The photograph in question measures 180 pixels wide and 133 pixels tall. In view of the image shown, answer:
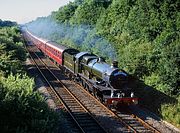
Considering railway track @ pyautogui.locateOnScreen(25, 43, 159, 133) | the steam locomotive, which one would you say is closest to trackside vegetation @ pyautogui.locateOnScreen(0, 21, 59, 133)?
railway track @ pyautogui.locateOnScreen(25, 43, 159, 133)

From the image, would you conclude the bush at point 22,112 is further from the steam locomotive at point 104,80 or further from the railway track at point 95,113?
the steam locomotive at point 104,80

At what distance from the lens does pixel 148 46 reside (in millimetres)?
30984

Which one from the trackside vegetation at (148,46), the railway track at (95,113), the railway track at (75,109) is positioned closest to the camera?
the railway track at (75,109)

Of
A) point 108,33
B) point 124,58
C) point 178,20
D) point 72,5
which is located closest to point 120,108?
point 124,58

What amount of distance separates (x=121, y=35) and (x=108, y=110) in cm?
1639

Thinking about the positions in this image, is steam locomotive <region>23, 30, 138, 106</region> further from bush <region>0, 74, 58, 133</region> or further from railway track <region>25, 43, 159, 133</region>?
bush <region>0, 74, 58, 133</region>

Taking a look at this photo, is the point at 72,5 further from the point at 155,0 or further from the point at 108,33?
the point at 155,0

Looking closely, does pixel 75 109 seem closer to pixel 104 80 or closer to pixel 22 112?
pixel 104 80

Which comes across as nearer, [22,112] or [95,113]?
[22,112]

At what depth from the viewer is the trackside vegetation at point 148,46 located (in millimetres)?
24484

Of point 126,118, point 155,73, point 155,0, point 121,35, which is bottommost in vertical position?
point 126,118

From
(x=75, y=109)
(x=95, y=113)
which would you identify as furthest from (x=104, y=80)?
(x=75, y=109)

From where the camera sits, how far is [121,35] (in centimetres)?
3819

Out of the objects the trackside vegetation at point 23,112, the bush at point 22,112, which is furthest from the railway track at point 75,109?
the bush at point 22,112
